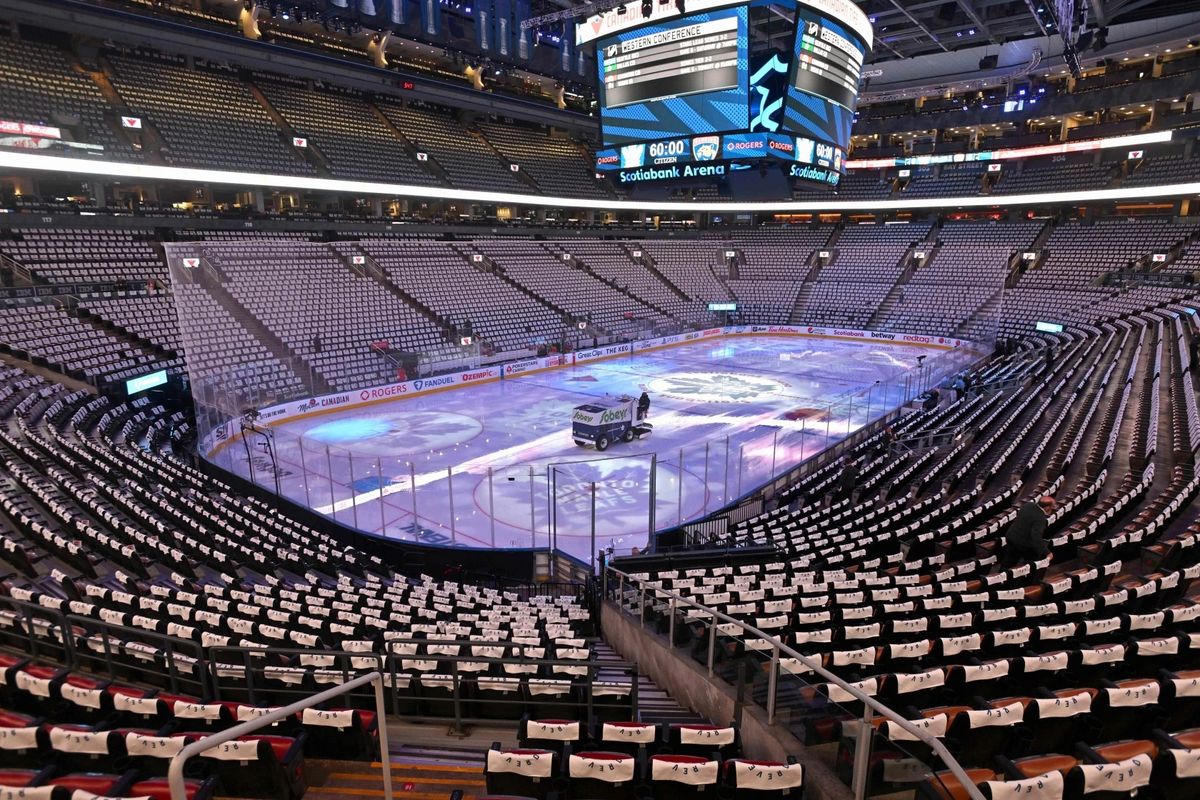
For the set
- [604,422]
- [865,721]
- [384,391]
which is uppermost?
[865,721]

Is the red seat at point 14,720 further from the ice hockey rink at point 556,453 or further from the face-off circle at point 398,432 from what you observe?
the face-off circle at point 398,432

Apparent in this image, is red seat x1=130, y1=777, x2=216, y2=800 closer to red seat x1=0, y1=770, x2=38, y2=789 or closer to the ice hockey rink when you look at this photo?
red seat x1=0, y1=770, x2=38, y2=789

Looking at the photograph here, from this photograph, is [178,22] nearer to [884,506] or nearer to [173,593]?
[173,593]

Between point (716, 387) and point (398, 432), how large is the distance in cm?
1582

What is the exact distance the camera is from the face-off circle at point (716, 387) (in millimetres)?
30500

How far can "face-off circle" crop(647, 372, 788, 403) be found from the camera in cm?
3050

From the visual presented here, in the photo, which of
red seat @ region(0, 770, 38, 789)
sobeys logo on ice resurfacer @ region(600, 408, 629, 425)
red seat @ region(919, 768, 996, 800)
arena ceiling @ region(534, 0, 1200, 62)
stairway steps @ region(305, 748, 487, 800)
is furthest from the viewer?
arena ceiling @ region(534, 0, 1200, 62)

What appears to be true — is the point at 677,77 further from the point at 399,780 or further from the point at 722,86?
the point at 399,780

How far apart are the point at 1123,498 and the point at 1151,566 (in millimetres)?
3345

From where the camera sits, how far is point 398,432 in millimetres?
25047

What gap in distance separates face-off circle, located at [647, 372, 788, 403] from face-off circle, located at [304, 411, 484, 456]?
10370mm

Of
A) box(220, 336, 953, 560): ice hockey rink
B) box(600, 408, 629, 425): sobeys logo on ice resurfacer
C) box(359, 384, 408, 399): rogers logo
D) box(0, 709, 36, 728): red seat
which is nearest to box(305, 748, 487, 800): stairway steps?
box(0, 709, 36, 728): red seat

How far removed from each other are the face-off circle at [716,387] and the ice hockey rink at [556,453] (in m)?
0.10

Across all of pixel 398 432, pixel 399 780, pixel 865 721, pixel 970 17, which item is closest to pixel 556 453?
pixel 398 432
